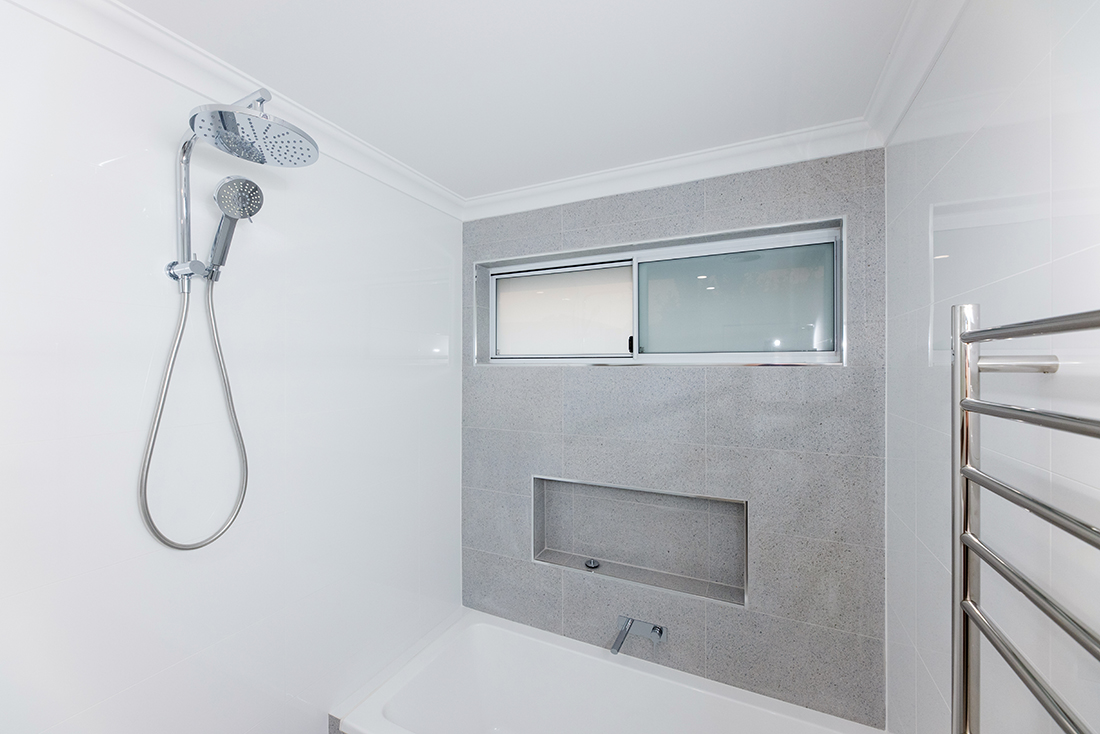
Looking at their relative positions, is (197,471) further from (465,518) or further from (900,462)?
(900,462)

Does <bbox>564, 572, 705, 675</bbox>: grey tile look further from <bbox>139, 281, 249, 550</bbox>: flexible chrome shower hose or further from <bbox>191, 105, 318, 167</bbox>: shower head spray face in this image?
<bbox>191, 105, 318, 167</bbox>: shower head spray face

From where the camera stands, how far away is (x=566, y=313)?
2.40 metres

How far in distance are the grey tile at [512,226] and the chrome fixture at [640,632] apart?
5.67 ft

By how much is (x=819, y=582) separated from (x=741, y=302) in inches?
42.7

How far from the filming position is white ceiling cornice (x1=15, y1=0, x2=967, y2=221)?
1092 millimetres

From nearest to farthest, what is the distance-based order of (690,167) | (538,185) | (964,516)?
(964,516), (690,167), (538,185)

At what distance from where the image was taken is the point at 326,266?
5.54 feet

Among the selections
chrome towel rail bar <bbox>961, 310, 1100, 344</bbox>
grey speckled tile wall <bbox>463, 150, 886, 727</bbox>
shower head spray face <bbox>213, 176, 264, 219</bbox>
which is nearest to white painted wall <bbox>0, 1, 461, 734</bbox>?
shower head spray face <bbox>213, 176, 264, 219</bbox>

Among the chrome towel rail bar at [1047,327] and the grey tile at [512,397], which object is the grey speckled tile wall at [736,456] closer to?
the grey tile at [512,397]

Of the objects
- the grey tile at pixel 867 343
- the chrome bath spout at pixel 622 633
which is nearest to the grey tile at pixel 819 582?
the chrome bath spout at pixel 622 633

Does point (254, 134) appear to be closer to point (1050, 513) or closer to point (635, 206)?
point (635, 206)

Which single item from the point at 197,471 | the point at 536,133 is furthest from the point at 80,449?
the point at 536,133

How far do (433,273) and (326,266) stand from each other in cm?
59

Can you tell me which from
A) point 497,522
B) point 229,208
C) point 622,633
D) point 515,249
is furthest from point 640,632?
point 229,208
